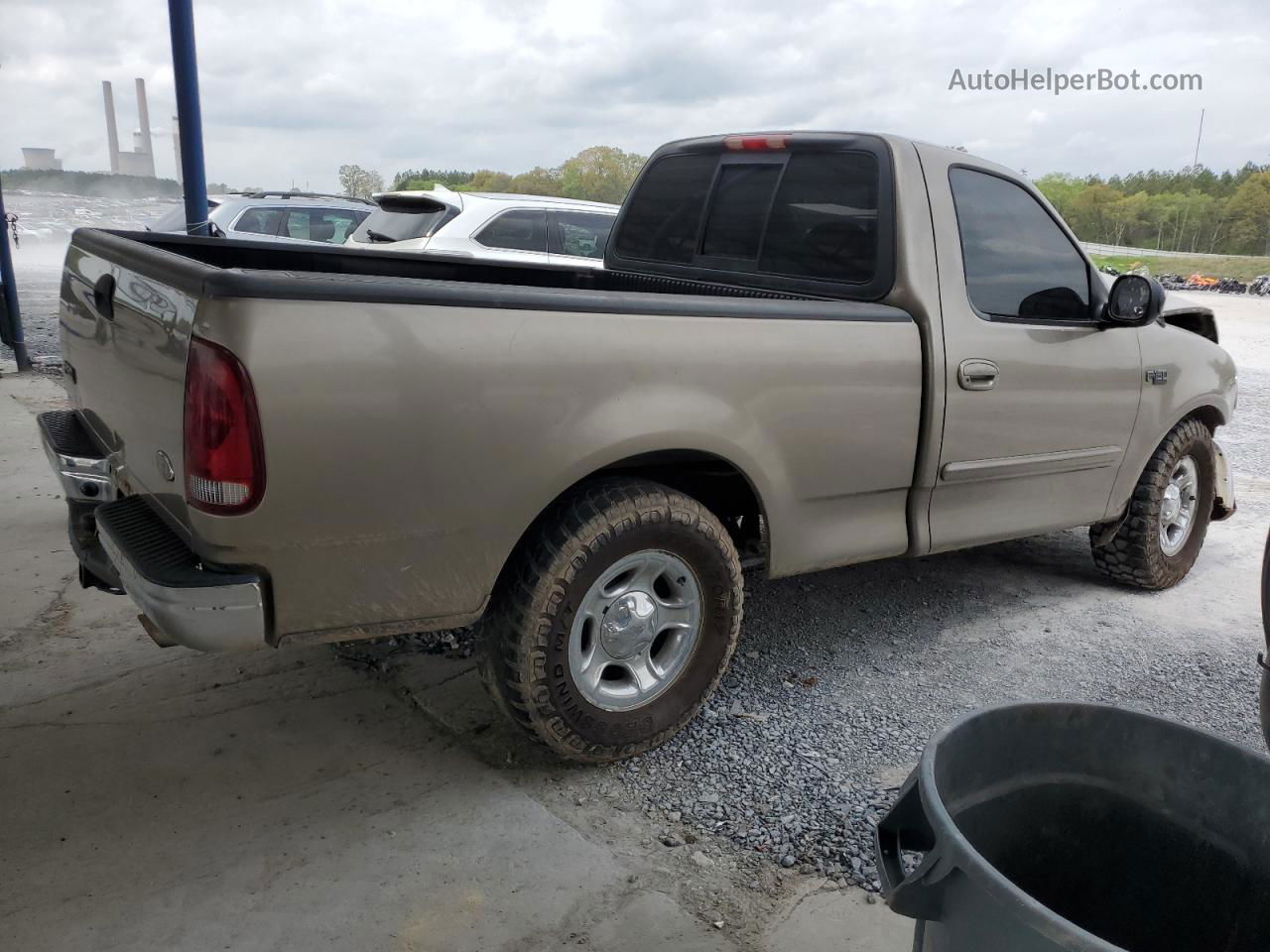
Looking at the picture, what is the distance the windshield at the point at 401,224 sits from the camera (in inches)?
311

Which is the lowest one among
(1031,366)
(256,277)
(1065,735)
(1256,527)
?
(1256,527)

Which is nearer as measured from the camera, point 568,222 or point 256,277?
point 256,277

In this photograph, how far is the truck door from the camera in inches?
135

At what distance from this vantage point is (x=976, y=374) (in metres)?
3.40

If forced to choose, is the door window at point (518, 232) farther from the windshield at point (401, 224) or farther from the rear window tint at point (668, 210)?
the rear window tint at point (668, 210)

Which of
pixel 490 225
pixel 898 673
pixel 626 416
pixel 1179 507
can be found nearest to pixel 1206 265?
pixel 490 225

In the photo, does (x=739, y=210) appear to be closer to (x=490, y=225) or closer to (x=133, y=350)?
(x=133, y=350)

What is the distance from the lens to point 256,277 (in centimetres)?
207

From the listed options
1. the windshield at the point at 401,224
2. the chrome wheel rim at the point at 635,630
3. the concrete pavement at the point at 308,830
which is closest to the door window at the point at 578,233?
A: the windshield at the point at 401,224

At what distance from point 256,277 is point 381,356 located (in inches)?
11.9

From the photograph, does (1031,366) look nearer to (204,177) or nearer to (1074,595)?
(1074,595)

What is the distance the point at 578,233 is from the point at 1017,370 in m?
5.56

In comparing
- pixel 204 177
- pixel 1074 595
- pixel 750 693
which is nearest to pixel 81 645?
pixel 750 693

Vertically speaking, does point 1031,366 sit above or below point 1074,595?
above
